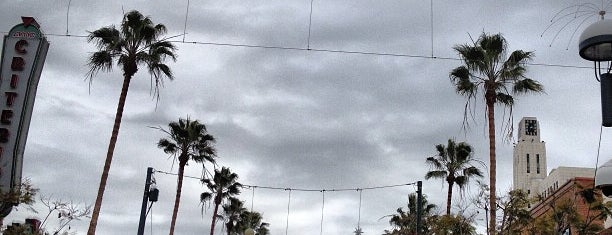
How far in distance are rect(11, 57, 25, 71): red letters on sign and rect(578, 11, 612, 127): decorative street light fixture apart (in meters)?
27.7

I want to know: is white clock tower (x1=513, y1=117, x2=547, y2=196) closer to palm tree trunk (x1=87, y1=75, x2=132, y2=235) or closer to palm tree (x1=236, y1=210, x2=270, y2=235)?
palm tree (x1=236, y1=210, x2=270, y2=235)

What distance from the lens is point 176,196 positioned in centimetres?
4916

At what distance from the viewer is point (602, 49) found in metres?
6.37

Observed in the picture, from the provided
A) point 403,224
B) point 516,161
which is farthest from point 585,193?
point 516,161

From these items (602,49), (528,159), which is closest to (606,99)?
(602,49)

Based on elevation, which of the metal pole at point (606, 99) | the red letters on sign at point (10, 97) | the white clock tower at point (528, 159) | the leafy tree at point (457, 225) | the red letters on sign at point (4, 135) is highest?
the white clock tower at point (528, 159)

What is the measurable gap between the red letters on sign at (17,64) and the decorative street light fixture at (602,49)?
90.9 ft

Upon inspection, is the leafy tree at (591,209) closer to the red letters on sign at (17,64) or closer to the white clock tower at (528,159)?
the red letters on sign at (17,64)

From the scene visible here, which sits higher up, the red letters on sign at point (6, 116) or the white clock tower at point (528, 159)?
the white clock tower at point (528, 159)

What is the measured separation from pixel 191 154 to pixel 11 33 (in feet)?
65.6

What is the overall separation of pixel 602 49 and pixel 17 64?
28.0 metres

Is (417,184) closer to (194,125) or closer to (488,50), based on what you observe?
(488,50)

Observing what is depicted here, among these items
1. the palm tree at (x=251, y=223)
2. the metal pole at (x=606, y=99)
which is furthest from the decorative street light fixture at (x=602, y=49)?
the palm tree at (x=251, y=223)

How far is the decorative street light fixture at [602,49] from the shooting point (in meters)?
6.19
